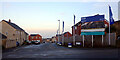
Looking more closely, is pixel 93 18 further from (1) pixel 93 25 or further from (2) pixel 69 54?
(2) pixel 69 54

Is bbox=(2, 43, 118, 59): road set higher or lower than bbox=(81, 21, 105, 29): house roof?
lower

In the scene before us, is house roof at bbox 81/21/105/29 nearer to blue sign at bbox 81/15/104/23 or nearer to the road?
blue sign at bbox 81/15/104/23

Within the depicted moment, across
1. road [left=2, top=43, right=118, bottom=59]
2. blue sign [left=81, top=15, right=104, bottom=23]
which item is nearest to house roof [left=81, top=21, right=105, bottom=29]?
blue sign [left=81, top=15, right=104, bottom=23]

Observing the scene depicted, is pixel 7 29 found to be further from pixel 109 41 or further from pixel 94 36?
pixel 109 41

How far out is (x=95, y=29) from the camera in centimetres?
2545

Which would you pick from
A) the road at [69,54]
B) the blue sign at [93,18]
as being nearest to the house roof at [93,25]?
the blue sign at [93,18]

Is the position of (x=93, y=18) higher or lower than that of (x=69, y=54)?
Answer: higher

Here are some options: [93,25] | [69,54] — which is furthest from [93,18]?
[69,54]

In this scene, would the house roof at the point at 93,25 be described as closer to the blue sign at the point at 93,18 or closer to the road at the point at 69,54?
the blue sign at the point at 93,18

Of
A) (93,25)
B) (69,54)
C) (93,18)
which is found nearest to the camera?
(69,54)

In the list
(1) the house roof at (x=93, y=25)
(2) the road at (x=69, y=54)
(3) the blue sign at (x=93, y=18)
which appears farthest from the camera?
(1) the house roof at (x=93, y=25)

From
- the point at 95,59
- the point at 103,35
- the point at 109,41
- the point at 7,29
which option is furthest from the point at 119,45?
the point at 7,29

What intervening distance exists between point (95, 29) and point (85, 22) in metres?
2.53

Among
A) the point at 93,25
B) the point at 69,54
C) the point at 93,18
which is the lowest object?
the point at 69,54
